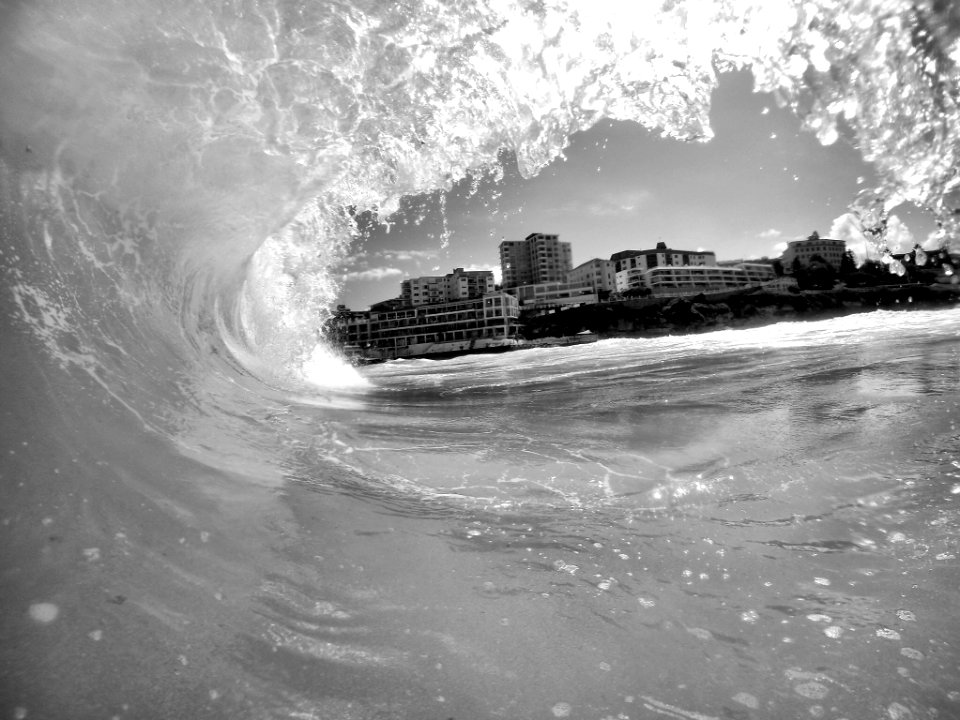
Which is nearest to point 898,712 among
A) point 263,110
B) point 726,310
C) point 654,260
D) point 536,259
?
point 263,110

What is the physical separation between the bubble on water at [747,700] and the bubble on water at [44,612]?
2.16m

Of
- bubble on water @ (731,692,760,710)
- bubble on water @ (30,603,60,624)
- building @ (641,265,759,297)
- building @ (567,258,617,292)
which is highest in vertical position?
building @ (567,258,617,292)

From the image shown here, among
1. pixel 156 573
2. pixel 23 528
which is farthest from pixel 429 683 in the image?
pixel 23 528

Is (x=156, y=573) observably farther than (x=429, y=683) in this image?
Yes

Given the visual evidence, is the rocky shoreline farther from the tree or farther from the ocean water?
the ocean water

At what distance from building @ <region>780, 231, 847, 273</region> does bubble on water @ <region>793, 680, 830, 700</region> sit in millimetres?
105326

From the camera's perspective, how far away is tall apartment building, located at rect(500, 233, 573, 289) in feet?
431

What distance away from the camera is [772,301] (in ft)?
198

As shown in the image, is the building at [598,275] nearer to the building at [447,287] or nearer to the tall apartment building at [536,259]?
the tall apartment building at [536,259]

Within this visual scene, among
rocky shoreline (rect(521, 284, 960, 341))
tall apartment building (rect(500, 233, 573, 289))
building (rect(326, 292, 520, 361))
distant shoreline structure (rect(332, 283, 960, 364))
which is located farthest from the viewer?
tall apartment building (rect(500, 233, 573, 289))

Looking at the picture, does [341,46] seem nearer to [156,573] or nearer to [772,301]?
[156,573]

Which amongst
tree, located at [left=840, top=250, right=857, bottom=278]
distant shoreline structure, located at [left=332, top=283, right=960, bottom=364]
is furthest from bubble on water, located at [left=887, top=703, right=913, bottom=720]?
tree, located at [left=840, top=250, right=857, bottom=278]

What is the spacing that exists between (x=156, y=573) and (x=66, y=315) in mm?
2802

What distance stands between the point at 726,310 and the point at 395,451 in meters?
67.4
